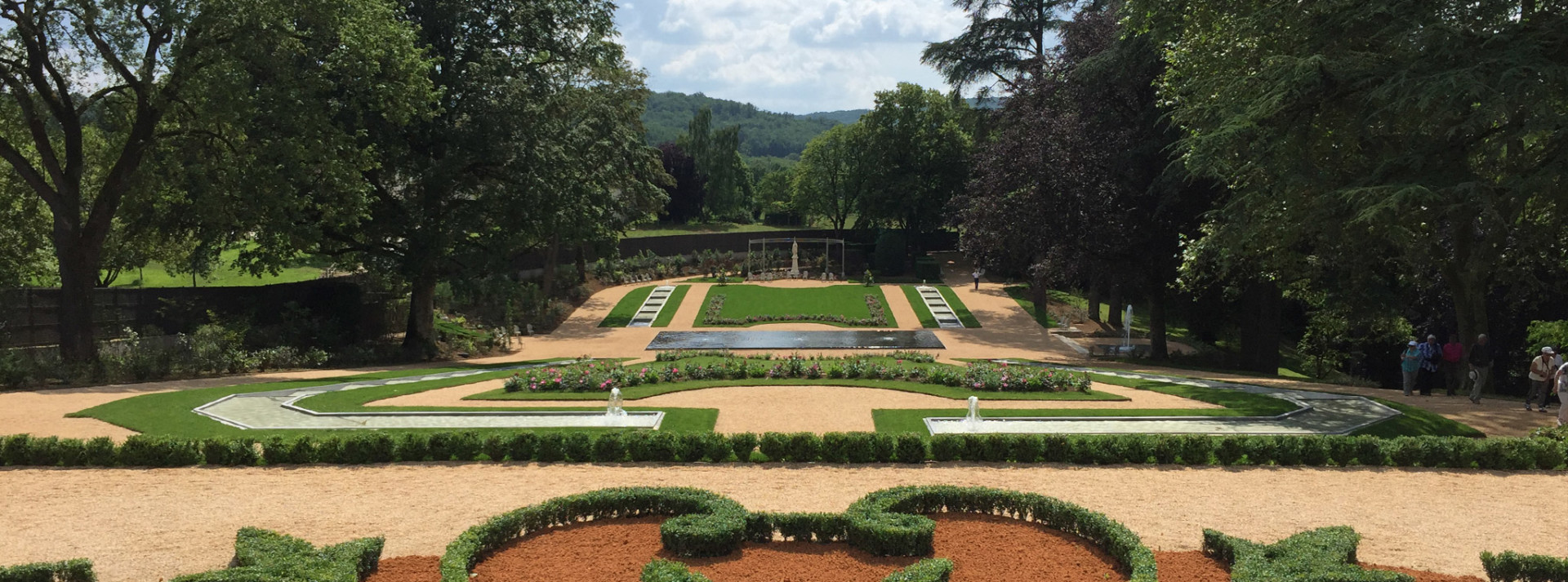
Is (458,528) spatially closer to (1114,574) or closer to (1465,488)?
(1114,574)

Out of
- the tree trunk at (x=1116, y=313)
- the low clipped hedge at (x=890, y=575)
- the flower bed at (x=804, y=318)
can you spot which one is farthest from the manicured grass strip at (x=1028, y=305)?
the low clipped hedge at (x=890, y=575)

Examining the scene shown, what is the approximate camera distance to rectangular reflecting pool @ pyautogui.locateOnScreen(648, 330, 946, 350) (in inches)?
1149

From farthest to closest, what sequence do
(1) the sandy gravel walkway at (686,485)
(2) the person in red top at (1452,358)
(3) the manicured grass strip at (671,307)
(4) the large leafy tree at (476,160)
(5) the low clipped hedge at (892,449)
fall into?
(3) the manicured grass strip at (671,307) → (4) the large leafy tree at (476,160) → (2) the person in red top at (1452,358) → (5) the low clipped hedge at (892,449) → (1) the sandy gravel walkway at (686,485)

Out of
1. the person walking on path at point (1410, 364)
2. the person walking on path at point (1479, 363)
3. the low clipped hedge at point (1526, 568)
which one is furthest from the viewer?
the person walking on path at point (1410, 364)

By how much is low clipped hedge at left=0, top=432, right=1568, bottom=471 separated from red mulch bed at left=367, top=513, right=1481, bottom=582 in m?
3.34

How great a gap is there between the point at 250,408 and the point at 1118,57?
22705mm

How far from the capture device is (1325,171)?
1744 cm

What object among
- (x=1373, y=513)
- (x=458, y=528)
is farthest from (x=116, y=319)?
(x=1373, y=513)

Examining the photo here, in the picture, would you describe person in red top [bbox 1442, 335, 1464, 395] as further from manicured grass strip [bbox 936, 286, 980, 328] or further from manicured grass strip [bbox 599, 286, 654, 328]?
manicured grass strip [bbox 599, 286, 654, 328]

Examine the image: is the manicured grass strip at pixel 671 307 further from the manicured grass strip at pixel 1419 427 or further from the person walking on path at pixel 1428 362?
the manicured grass strip at pixel 1419 427

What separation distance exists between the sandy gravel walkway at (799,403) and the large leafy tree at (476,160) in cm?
876

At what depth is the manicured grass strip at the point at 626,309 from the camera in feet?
121

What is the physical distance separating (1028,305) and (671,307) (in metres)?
14.8

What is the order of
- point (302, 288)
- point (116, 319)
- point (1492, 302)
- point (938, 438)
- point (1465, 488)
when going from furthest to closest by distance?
point (302, 288) < point (1492, 302) < point (116, 319) < point (938, 438) < point (1465, 488)
